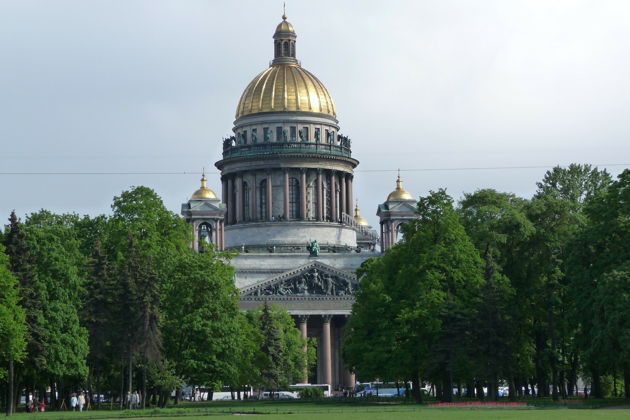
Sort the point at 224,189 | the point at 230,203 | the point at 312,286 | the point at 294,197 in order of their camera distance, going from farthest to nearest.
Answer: the point at 224,189
the point at 230,203
the point at 294,197
the point at 312,286

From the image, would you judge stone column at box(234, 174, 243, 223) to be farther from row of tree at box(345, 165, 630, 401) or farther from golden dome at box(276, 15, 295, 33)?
row of tree at box(345, 165, 630, 401)

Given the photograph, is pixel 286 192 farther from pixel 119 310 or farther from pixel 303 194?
pixel 119 310

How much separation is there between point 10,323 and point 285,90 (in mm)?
103748

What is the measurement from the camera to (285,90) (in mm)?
175250

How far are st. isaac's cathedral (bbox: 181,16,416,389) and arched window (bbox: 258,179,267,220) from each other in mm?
124

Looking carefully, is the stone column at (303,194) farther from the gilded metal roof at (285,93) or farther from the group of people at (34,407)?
the group of people at (34,407)

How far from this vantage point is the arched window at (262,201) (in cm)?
17662

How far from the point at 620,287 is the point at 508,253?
1825cm

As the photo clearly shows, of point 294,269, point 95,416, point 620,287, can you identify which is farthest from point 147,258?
point 294,269

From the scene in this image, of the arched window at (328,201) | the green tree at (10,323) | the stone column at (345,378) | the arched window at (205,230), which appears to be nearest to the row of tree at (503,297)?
the green tree at (10,323)

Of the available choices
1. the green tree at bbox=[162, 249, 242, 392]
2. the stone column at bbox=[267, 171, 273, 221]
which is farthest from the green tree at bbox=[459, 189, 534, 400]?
the stone column at bbox=[267, 171, 273, 221]

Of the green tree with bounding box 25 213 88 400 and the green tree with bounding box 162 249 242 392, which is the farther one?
the green tree with bounding box 162 249 242 392

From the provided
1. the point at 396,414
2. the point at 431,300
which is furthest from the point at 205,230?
the point at 396,414

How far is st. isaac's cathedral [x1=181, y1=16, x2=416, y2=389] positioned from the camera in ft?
548
